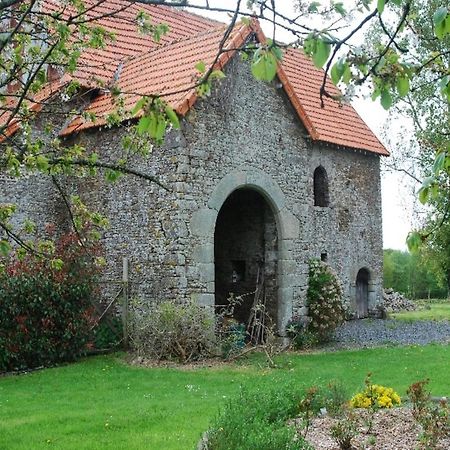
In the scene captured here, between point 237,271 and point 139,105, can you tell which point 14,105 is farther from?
point 237,271

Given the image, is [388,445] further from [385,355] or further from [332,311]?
[332,311]

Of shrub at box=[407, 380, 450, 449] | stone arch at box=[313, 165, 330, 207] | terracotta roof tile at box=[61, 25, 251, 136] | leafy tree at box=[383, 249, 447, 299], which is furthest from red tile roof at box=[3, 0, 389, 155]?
leafy tree at box=[383, 249, 447, 299]

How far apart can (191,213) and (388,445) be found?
7841mm

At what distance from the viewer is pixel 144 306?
13188 mm

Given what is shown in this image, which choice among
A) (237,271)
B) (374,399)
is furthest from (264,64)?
(237,271)

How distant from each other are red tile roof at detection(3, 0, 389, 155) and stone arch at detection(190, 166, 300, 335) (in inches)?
71.0

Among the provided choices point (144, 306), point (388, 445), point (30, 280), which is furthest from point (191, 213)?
point (388, 445)

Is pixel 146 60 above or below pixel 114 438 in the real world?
above

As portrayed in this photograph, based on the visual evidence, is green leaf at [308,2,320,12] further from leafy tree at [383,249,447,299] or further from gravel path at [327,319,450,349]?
leafy tree at [383,249,447,299]

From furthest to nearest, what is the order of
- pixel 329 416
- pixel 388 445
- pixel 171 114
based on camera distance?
1. pixel 329 416
2. pixel 388 445
3. pixel 171 114

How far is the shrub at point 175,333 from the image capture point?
1224 cm

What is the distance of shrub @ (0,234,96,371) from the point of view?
39.3 ft

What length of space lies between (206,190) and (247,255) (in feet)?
11.0

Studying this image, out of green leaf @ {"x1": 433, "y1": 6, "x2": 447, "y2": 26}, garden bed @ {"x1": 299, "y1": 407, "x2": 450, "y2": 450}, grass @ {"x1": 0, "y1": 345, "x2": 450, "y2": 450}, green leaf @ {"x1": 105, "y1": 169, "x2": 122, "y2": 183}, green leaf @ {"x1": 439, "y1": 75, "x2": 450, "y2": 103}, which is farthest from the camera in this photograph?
grass @ {"x1": 0, "y1": 345, "x2": 450, "y2": 450}
